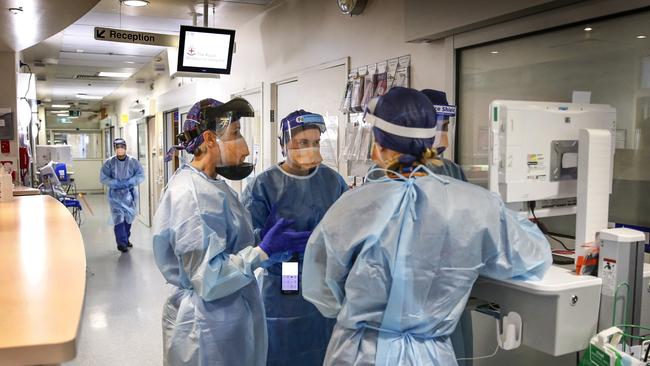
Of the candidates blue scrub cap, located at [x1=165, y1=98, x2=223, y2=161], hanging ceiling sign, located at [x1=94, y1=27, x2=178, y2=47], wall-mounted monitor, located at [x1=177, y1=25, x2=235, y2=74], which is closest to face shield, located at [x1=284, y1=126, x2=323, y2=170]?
blue scrub cap, located at [x1=165, y1=98, x2=223, y2=161]

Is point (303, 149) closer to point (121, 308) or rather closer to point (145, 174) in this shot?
point (121, 308)

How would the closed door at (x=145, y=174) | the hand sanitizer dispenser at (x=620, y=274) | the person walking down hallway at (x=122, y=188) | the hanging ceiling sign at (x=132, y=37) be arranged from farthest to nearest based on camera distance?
1. the closed door at (x=145, y=174)
2. the person walking down hallway at (x=122, y=188)
3. the hanging ceiling sign at (x=132, y=37)
4. the hand sanitizer dispenser at (x=620, y=274)

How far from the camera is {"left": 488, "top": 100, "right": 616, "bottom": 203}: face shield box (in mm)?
1966

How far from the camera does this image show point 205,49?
4.90 m

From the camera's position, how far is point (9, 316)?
1.12m

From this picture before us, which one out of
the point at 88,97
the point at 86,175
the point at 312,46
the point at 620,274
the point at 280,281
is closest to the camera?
the point at 620,274

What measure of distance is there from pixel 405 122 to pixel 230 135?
0.91 metres

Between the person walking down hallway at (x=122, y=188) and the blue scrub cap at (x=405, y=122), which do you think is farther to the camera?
the person walking down hallway at (x=122, y=188)

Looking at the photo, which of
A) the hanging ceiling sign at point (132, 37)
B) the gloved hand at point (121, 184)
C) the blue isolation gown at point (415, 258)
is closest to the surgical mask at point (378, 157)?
the blue isolation gown at point (415, 258)

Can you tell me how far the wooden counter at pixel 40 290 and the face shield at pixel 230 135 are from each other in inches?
25.5

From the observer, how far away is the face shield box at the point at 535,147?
1.97 m

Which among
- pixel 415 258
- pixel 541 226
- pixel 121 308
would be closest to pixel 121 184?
pixel 121 308

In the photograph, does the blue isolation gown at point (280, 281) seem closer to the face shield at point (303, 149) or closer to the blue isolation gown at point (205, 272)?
the face shield at point (303, 149)

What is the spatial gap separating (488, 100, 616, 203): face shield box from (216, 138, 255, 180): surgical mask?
1031 mm
